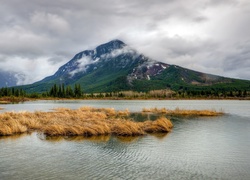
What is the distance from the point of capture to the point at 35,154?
2061 cm

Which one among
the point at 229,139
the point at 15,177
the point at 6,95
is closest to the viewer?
the point at 15,177

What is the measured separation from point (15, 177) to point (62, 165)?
3.44 meters

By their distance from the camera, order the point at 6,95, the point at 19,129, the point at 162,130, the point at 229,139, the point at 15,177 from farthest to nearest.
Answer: the point at 6,95 → the point at 162,130 → the point at 19,129 → the point at 229,139 → the point at 15,177

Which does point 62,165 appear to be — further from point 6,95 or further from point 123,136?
point 6,95

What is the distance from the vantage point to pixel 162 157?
2016cm

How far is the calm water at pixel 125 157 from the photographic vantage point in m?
15.7

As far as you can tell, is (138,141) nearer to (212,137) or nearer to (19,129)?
(212,137)

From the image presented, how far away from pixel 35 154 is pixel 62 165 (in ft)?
14.7

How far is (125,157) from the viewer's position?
19.8 m

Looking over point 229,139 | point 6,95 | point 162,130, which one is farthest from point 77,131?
point 6,95

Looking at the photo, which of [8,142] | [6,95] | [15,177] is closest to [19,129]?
[8,142]

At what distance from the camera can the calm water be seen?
1572 centimetres

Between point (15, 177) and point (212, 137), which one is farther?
point (212, 137)

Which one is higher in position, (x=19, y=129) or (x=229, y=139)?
(x=19, y=129)
